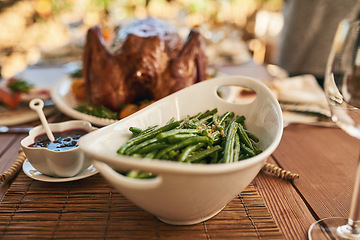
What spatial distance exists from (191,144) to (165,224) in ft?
0.68

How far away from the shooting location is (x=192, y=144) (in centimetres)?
77

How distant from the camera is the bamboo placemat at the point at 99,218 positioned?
72 cm

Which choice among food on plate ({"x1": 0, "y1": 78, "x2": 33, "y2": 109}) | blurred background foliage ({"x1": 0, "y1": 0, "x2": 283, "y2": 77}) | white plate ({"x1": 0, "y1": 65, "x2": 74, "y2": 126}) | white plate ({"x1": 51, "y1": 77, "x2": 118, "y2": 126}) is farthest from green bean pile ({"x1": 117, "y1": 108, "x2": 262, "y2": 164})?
blurred background foliage ({"x1": 0, "y1": 0, "x2": 283, "y2": 77})

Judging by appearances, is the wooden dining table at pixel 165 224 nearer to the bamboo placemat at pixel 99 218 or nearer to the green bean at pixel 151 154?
the bamboo placemat at pixel 99 218

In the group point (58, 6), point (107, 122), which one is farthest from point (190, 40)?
→ point (58, 6)

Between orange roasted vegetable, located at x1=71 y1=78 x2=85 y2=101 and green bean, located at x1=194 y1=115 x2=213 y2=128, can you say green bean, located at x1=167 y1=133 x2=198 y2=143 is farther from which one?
orange roasted vegetable, located at x1=71 y1=78 x2=85 y2=101

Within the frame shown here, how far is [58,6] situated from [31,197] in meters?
4.64

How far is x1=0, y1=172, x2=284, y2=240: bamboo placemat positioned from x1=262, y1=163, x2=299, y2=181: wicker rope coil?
0.39ft

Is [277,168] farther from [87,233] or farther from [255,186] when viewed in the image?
[87,233]

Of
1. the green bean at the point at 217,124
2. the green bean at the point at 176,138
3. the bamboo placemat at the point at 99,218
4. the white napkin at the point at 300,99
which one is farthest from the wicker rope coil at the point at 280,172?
the white napkin at the point at 300,99

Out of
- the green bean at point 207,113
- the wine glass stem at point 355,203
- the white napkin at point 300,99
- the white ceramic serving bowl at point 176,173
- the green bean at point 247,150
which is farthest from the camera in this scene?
the white napkin at point 300,99

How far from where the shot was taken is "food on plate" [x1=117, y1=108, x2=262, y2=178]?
2.42ft

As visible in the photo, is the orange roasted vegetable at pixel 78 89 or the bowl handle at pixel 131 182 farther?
the orange roasted vegetable at pixel 78 89

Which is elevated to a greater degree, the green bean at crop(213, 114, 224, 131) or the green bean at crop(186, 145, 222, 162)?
the green bean at crop(186, 145, 222, 162)
